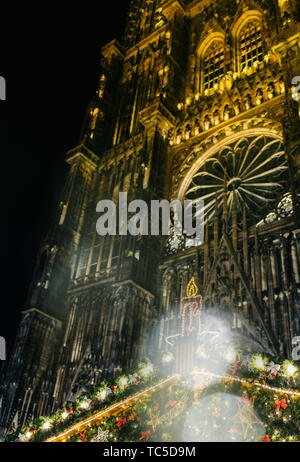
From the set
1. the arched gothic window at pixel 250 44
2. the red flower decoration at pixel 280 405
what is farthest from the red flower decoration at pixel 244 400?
the arched gothic window at pixel 250 44

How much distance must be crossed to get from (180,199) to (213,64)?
30.6 ft

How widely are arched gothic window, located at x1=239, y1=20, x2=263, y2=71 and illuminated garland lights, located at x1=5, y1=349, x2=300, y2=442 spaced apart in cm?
1633

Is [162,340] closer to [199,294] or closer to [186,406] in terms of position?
[199,294]

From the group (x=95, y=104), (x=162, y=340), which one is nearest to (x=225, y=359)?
(x=162, y=340)

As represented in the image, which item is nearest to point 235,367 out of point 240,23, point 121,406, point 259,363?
point 259,363

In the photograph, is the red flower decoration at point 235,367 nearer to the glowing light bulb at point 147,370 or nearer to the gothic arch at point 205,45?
the glowing light bulb at point 147,370

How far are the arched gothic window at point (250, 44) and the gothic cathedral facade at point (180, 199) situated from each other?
72mm

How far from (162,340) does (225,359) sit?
5996 mm

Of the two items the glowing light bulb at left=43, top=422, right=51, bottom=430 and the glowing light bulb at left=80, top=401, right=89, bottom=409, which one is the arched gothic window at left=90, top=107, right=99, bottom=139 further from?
the glowing light bulb at left=43, top=422, right=51, bottom=430

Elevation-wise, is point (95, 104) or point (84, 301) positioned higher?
point (95, 104)

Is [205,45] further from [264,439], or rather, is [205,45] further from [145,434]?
[264,439]

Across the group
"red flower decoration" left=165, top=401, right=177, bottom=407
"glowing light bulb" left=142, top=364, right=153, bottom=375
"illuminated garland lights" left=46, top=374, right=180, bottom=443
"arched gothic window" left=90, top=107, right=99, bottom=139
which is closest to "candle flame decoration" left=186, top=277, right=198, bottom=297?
"glowing light bulb" left=142, top=364, right=153, bottom=375

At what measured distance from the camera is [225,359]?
860cm

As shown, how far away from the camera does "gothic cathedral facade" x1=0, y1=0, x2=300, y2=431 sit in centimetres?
1322
